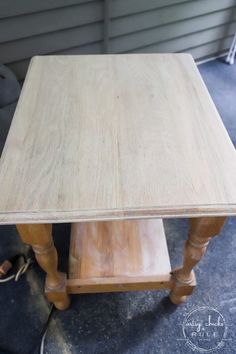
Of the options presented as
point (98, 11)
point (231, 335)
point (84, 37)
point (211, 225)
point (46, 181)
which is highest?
point (98, 11)

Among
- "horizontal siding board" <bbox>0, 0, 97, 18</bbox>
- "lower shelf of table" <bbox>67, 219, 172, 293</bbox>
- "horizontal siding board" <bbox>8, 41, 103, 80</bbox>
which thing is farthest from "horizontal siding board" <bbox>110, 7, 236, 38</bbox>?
"lower shelf of table" <bbox>67, 219, 172, 293</bbox>

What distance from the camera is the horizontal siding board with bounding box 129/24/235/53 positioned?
2.07 m

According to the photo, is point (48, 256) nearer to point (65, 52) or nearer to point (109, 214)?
point (109, 214)

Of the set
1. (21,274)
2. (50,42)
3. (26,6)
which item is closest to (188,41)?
(50,42)

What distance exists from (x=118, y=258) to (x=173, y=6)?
173 centimetres

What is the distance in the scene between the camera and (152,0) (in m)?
1.76

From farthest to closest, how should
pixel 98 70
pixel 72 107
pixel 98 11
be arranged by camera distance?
1. pixel 98 11
2. pixel 98 70
3. pixel 72 107

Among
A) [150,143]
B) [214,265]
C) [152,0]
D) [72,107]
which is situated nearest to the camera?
[150,143]

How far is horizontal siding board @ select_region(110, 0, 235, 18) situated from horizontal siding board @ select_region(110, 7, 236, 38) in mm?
30

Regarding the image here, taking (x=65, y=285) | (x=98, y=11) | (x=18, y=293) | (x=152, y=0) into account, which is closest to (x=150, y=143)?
(x=65, y=285)

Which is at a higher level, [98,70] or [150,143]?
[98,70]

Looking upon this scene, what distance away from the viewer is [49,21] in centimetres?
152

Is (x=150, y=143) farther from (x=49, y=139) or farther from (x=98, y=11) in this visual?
(x=98, y=11)

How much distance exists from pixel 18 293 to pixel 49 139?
641 millimetres
